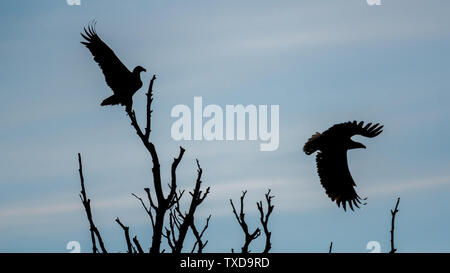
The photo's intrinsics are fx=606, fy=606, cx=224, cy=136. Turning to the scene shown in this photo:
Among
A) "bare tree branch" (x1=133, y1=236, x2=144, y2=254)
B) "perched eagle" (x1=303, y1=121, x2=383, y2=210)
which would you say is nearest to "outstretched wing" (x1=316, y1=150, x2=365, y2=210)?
"perched eagle" (x1=303, y1=121, x2=383, y2=210)

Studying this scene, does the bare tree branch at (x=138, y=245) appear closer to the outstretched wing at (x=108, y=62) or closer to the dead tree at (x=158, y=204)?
the dead tree at (x=158, y=204)

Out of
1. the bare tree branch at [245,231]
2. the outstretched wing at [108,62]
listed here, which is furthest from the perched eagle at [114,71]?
the bare tree branch at [245,231]

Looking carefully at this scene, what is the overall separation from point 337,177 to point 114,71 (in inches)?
158

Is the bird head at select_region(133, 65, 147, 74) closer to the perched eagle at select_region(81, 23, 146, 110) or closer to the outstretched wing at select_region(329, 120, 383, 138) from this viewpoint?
the perched eagle at select_region(81, 23, 146, 110)

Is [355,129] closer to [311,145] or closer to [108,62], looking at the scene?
[311,145]

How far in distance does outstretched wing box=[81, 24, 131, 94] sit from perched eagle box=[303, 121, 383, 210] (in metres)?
3.02

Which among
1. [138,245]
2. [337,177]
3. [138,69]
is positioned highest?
[138,69]

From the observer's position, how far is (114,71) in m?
7.87

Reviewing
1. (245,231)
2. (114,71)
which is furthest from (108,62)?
(245,231)

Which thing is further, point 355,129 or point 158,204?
point 355,129

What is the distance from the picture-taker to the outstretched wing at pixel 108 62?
7820mm

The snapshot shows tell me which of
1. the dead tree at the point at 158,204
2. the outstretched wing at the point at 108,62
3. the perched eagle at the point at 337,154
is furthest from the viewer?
the perched eagle at the point at 337,154
